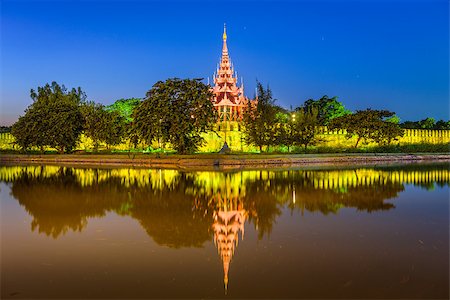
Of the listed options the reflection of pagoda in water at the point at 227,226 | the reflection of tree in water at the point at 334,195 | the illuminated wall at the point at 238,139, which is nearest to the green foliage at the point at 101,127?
the illuminated wall at the point at 238,139

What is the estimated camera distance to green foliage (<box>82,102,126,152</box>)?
50469 mm

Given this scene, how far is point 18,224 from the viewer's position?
40.4ft

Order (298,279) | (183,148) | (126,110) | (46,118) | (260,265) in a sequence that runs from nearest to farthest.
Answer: (298,279) < (260,265) < (183,148) < (46,118) < (126,110)

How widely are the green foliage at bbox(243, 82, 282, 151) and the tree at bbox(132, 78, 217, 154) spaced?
8.54 metres

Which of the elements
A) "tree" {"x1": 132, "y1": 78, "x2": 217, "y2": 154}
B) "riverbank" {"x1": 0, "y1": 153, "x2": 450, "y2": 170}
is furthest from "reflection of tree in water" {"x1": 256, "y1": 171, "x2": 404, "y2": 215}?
"tree" {"x1": 132, "y1": 78, "x2": 217, "y2": 154}

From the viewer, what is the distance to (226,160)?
36531 mm

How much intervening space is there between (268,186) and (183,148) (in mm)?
20381

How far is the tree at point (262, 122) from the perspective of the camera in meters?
48.1

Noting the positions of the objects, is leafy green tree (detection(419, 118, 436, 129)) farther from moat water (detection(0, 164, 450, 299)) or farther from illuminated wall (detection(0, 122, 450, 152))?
moat water (detection(0, 164, 450, 299))

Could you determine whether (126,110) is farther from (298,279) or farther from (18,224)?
(298,279)

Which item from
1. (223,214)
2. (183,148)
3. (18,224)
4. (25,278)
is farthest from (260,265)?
(183,148)

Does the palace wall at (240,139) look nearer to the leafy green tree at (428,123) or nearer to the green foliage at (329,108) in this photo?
the green foliage at (329,108)

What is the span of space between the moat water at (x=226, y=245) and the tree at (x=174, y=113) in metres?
21.5

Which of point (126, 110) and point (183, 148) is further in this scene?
point (126, 110)
